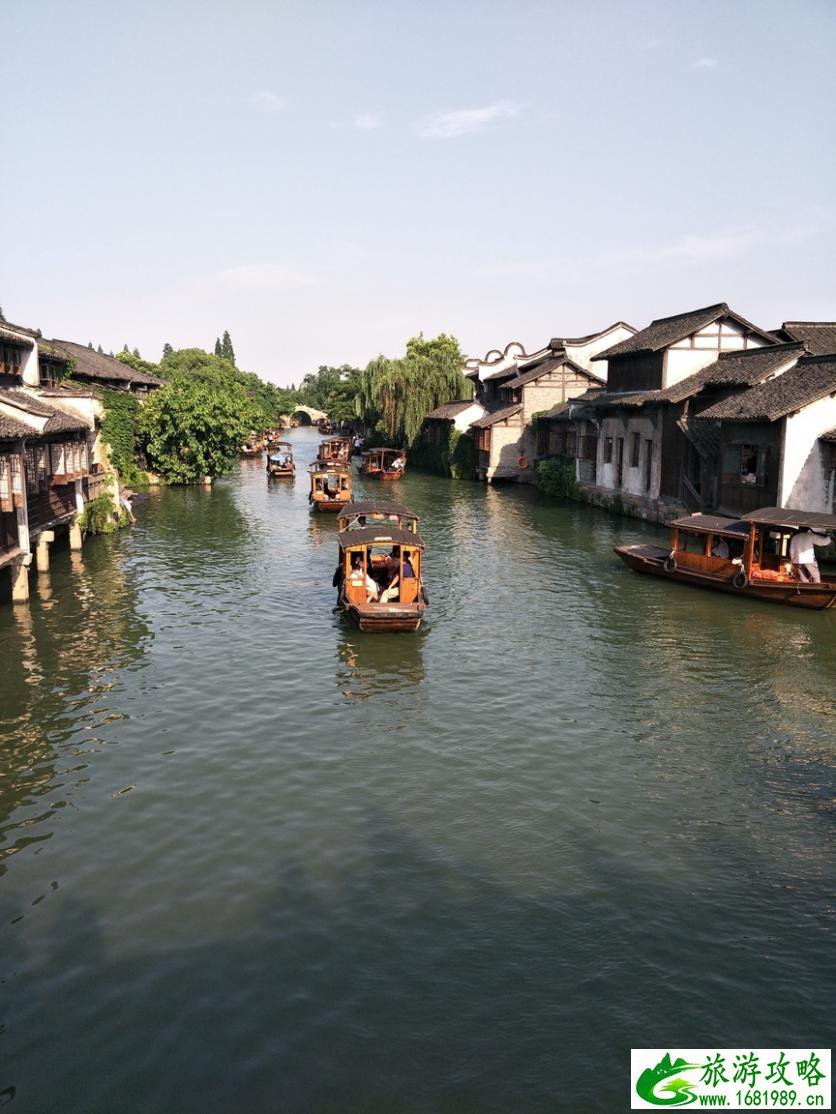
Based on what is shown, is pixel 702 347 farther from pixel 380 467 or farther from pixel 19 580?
pixel 380 467

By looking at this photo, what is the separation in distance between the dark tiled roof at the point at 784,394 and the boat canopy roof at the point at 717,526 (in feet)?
13.4

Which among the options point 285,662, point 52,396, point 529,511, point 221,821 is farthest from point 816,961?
point 529,511

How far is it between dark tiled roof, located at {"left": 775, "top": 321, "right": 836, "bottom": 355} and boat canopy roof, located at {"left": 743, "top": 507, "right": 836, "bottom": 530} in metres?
16.0

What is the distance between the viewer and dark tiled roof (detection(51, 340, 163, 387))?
172 ft

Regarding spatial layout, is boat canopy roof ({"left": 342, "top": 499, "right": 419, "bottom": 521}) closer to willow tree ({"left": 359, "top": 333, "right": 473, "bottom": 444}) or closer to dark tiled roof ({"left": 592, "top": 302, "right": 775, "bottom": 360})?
dark tiled roof ({"left": 592, "top": 302, "right": 775, "bottom": 360})

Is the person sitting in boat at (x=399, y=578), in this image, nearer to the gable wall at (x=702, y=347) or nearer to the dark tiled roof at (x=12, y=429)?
the dark tiled roof at (x=12, y=429)

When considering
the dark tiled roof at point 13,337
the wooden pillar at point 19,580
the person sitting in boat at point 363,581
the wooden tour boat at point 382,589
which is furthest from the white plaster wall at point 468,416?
the wooden pillar at point 19,580

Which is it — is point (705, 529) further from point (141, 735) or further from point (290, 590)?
point (141, 735)

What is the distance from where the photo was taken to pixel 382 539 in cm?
2241

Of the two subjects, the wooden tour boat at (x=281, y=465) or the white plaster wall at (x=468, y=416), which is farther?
the white plaster wall at (x=468, y=416)

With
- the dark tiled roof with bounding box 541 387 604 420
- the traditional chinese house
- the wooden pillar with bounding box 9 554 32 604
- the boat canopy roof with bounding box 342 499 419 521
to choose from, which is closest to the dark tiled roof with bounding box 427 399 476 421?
the traditional chinese house

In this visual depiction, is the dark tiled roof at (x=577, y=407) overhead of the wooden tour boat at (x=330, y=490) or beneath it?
overhead

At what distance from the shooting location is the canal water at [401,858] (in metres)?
8.38

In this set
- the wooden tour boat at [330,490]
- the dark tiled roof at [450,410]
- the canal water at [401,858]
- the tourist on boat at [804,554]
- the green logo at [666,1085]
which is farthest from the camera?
the dark tiled roof at [450,410]
